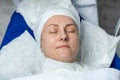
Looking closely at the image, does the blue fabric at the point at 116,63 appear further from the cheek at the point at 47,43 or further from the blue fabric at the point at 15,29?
the blue fabric at the point at 15,29

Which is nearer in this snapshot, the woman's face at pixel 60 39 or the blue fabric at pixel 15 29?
the woman's face at pixel 60 39

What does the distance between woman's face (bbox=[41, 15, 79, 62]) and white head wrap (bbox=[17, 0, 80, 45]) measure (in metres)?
0.04

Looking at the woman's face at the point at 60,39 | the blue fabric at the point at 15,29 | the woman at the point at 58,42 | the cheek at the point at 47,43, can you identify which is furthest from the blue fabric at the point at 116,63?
the blue fabric at the point at 15,29

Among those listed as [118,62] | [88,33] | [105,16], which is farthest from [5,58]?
[105,16]

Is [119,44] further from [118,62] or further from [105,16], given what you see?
[105,16]

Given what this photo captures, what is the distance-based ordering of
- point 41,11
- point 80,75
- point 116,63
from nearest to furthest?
point 80,75
point 116,63
point 41,11

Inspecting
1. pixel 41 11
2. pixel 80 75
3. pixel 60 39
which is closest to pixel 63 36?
pixel 60 39

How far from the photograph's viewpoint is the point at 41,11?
5.46 ft

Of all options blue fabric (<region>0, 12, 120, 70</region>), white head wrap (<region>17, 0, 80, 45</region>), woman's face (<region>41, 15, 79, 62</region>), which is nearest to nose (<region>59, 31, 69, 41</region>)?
woman's face (<region>41, 15, 79, 62</region>)

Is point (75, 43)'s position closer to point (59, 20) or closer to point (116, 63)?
point (59, 20)

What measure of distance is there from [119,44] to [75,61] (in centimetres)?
41

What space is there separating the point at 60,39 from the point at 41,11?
0.41 metres

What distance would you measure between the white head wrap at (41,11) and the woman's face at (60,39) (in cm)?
4

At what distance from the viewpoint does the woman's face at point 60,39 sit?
4.26ft
